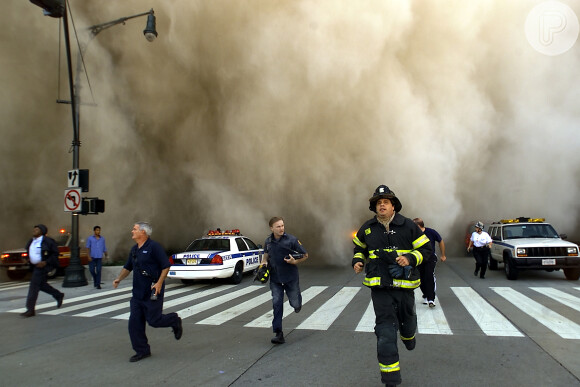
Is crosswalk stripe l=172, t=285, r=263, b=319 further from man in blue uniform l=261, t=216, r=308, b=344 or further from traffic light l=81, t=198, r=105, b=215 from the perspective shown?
traffic light l=81, t=198, r=105, b=215

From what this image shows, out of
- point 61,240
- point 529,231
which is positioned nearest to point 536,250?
point 529,231

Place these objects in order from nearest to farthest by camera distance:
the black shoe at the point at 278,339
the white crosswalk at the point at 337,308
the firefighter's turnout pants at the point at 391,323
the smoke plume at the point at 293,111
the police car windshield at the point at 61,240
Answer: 1. the firefighter's turnout pants at the point at 391,323
2. the black shoe at the point at 278,339
3. the white crosswalk at the point at 337,308
4. the police car windshield at the point at 61,240
5. the smoke plume at the point at 293,111

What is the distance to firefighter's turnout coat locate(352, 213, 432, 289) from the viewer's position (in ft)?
10.8

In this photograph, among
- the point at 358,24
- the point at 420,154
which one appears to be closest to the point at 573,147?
the point at 420,154

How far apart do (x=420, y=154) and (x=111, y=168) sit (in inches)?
478

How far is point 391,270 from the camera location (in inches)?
128

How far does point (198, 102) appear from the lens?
55.8 feet

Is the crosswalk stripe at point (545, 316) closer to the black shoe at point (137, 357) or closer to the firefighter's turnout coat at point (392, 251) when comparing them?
the firefighter's turnout coat at point (392, 251)

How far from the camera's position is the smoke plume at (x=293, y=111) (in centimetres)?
1466

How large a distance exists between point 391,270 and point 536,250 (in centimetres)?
811

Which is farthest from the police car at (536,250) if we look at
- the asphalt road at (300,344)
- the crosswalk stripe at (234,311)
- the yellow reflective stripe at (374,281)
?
the yellow reflective stripe at (374,281)

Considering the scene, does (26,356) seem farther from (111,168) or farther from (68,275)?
(111,168)

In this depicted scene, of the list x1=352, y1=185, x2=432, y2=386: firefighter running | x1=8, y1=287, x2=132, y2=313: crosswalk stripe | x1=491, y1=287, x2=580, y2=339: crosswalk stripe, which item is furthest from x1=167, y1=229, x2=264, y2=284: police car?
x1=352, y1=185, x2=432, y2=386: firefighter running

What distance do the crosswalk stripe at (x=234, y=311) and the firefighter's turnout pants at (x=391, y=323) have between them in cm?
325
